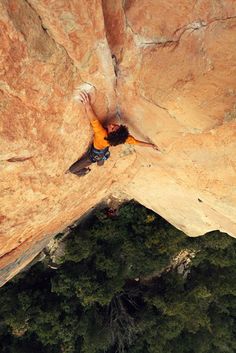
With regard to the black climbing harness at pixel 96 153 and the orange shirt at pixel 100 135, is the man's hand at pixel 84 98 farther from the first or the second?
the black climbing harness at pixel 96 153

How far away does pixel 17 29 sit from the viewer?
3.79 metres

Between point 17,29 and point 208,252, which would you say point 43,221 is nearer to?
point 17,29

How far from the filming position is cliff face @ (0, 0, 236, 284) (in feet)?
13.3

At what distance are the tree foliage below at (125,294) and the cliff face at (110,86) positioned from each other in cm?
621

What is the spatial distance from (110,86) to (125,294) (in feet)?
40.8

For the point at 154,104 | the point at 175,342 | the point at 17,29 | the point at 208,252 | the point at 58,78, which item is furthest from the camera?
the point at 175,342

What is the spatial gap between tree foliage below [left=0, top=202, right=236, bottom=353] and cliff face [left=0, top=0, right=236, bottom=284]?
20.4ft

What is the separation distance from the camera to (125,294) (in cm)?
1598

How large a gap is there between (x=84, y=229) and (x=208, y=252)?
5.62 metres

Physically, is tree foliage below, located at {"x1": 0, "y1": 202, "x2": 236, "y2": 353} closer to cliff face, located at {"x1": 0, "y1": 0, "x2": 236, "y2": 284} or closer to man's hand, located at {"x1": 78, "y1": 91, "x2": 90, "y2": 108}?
cliff face, located at {"x1": 0, "y1": 0, "x2": 236, "y2": 284}

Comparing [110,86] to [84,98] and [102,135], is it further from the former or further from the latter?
[102,135]

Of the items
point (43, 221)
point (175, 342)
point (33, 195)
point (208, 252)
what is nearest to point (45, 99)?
point (33, 195)

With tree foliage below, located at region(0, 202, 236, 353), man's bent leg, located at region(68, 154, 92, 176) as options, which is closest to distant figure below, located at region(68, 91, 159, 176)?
man's bent leg, located at region(68, 154, 92, 176)

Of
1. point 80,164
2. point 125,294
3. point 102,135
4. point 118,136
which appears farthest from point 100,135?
point 125,294
